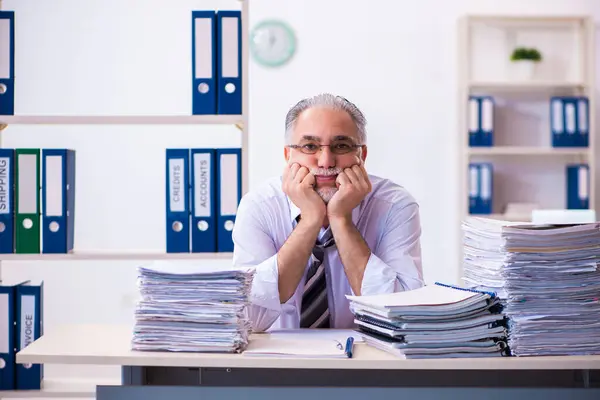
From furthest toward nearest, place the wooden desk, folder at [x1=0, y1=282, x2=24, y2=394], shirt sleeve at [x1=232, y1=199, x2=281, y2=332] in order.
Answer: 1. folder at [x1=0, y1=282, x2=24, y2=394]
2. shirt sleeve at [x1=232, y1=199, x2=281, y2=332]
3. the wooden desk

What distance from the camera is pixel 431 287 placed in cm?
175

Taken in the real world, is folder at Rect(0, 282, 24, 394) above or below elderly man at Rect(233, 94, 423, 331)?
below

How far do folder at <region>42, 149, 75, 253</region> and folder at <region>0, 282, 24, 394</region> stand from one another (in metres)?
0.19

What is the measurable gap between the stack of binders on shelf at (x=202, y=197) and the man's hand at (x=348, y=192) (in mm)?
592

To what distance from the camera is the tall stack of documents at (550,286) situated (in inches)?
60.6

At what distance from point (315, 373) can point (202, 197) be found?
3.84ft

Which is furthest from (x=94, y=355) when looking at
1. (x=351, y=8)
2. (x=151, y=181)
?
(x=351, y=8)

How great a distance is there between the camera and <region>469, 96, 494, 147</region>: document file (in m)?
4.37

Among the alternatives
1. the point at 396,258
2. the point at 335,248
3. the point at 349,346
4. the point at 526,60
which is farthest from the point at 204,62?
the point at 526,60

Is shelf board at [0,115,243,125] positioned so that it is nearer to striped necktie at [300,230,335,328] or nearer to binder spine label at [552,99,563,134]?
striped necktie at [300,230,335,328]

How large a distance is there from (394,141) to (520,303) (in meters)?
3.18

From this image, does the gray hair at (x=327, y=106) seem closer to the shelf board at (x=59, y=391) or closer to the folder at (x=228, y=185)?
the folder at (x=228, y=185)

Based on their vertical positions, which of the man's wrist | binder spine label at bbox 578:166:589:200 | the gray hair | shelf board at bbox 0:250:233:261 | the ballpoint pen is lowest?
the ballpoint pen

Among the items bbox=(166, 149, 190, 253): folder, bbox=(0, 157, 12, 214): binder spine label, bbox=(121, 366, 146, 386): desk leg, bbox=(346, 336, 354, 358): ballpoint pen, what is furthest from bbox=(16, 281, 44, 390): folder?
bbox=(346, 336, 354, 358): ballpoint pen
